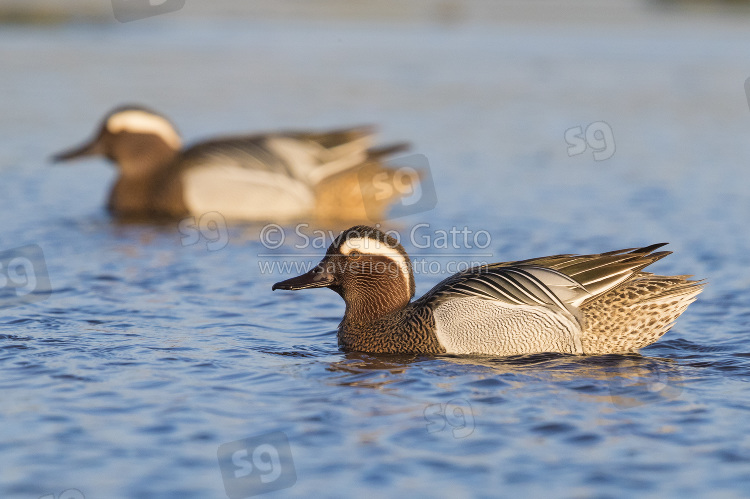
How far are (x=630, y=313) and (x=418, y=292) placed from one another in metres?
2.43

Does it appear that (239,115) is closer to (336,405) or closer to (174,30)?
(174,30)

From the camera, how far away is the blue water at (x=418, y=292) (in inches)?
223

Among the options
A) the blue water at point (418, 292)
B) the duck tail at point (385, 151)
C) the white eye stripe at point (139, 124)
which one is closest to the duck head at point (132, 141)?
the white eye stripe at point (139, 124)

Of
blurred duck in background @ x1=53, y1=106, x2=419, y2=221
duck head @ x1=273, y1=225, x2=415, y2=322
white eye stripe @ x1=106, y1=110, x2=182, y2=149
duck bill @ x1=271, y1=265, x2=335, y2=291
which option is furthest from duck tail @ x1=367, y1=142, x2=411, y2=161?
duck bill @ x1=271, y1=265, x2=335, y2=291

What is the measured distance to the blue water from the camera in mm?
5656

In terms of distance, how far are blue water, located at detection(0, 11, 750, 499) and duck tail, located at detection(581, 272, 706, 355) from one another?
5.7 inches

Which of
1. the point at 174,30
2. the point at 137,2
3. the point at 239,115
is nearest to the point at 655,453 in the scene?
the point at 239,115

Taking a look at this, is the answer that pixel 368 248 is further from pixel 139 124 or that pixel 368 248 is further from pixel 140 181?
pixel 139 124

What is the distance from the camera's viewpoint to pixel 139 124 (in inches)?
544

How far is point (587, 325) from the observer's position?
763 centimetres

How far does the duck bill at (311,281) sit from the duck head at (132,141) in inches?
249

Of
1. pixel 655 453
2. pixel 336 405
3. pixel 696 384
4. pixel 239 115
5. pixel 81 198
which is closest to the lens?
pixel 655 453

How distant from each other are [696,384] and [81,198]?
8.76 m

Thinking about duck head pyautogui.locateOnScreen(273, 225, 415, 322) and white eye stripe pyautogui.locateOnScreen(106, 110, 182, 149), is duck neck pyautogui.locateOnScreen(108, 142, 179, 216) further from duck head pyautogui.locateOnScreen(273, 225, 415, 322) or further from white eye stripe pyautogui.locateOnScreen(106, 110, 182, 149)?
duck head pyautogui.locateOnScreen(273, 225, 415, 322)
